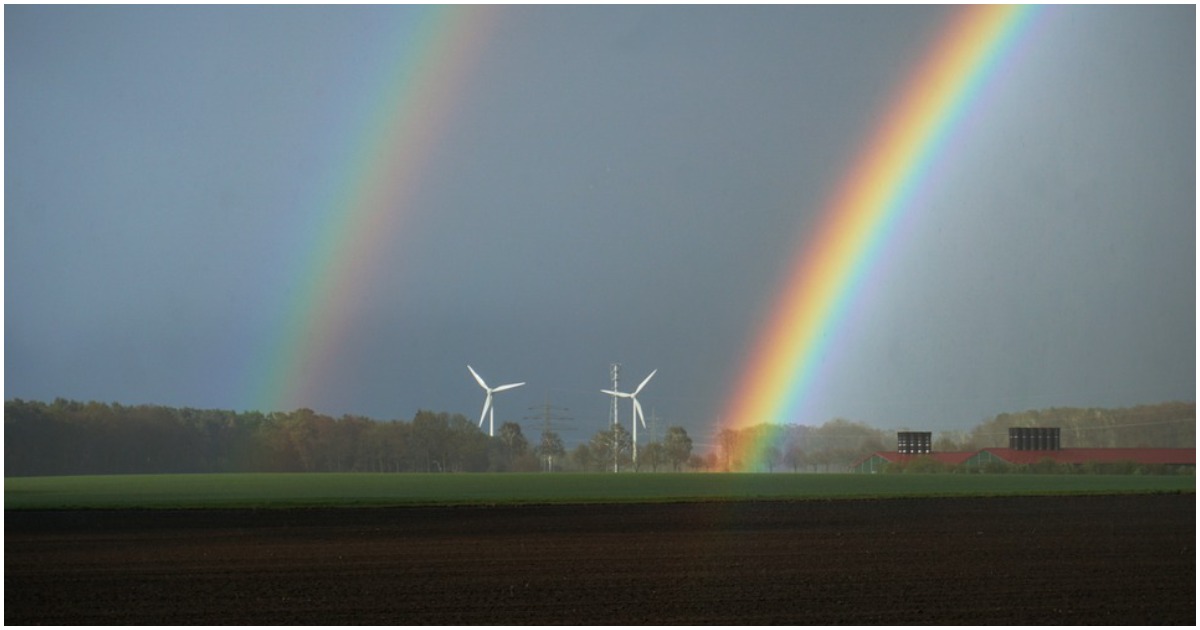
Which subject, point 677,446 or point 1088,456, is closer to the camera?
point 1088,456

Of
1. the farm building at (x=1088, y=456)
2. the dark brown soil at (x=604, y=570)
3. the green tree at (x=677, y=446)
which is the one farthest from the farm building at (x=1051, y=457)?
the dark brown soil at (x=604, y=570)

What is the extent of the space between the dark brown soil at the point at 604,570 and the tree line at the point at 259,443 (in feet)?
254

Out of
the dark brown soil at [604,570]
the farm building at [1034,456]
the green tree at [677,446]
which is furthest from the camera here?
the green tree at [677,446]

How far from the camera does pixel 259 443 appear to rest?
12706cm

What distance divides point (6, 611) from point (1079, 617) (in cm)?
1507

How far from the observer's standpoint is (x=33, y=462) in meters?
108

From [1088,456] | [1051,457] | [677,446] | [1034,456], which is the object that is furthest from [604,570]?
[677,446]

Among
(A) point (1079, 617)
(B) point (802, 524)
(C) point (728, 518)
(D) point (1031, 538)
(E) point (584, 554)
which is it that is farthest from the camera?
(C) point (728, 518)

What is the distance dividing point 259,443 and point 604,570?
355 ft

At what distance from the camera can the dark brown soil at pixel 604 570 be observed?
62.0 feet

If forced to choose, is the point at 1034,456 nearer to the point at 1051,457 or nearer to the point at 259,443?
the point at 1051,457

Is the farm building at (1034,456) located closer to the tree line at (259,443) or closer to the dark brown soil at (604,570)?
the tree line at (259,443)

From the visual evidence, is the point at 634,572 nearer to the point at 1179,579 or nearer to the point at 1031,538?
the point at 1179,579

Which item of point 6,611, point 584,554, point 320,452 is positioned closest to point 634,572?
point 584,554
